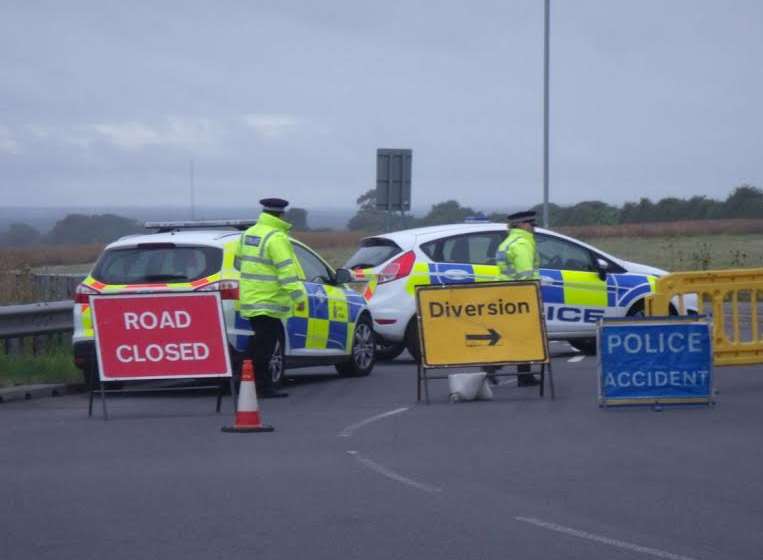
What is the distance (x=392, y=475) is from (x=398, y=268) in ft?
27.1

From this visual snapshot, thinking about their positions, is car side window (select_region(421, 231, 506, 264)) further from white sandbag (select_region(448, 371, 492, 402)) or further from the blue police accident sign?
the blue police accident sign

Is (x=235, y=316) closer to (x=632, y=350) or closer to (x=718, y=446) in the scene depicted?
(x=632, y=350)

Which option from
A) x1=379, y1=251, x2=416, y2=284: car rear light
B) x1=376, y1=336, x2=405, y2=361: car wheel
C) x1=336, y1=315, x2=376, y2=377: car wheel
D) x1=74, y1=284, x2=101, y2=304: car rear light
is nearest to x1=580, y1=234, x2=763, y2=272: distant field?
x1=376, y1=336, x2=405, y2=361: car wheel

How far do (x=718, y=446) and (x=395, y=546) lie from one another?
3843mm

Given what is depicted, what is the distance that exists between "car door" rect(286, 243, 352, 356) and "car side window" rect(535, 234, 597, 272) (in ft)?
10.9

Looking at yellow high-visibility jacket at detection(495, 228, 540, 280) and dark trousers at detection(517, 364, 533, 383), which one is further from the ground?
yellow high-visibility jacket at detection(495, 228, 540, 280)

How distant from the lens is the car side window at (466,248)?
17156 mm

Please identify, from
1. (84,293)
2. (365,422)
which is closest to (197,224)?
(84,293)

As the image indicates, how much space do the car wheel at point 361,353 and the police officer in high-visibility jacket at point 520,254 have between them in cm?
202

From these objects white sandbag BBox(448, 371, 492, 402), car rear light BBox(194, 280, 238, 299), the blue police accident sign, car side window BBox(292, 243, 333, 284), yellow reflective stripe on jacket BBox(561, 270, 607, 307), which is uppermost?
car side window BBox(292, 243, 333, 284)

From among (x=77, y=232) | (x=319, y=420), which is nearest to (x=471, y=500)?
(x=319, y=420)

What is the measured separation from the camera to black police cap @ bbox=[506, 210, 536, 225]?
1445 centimetres

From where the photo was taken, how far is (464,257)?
680 inches

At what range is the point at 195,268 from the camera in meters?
13.5
